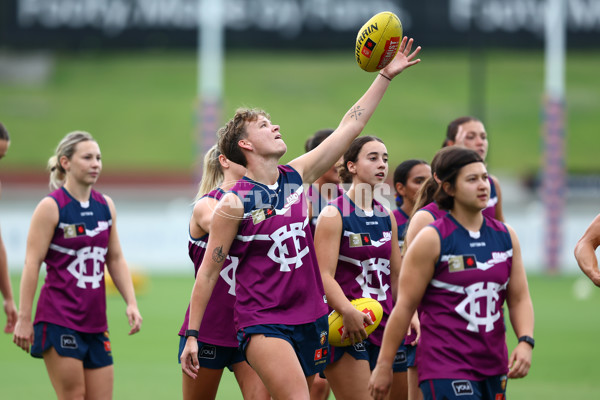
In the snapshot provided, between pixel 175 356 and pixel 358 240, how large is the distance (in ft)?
18.9

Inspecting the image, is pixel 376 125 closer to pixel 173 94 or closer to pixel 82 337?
pixel 173 94

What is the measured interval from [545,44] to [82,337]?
17.9 m

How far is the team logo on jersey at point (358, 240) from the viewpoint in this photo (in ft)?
18.3

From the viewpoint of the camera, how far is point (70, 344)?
5.95 metres

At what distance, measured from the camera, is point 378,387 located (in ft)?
14.4

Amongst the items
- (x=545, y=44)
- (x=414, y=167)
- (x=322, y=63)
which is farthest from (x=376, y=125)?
(x=414, y=167)

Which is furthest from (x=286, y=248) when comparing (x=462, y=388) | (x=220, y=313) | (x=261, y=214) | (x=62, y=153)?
(x=62, y=153)

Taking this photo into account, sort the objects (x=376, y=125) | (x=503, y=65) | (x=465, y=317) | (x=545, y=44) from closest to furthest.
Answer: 1. (x=465, y=317)
2. (x=545, y=44)
3. (x=376, y=125)
4. (x=503, y=65)

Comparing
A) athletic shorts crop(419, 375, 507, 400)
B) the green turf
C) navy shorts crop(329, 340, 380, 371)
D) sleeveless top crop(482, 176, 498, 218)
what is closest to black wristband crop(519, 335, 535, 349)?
athletic shorts crop(419, 375, 507, 400)

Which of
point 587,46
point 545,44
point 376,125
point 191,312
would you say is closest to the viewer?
point 191,312

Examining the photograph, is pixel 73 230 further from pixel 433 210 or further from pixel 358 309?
pixel 433 210

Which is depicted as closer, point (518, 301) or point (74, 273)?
point (518, 301)

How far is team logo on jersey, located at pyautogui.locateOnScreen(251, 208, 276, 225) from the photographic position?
479 cm

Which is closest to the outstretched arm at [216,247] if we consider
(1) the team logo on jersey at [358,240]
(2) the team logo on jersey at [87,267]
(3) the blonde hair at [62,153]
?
(1) the team logo on jersey at [358,240]
